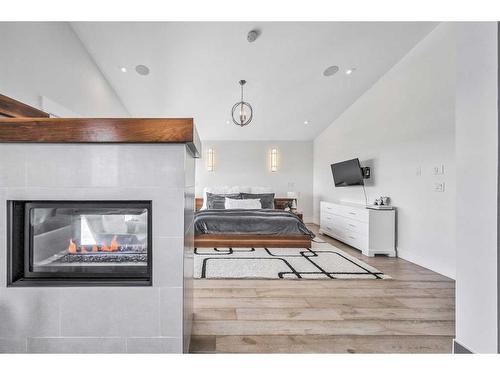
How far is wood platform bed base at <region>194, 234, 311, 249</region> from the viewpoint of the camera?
3.95 metres

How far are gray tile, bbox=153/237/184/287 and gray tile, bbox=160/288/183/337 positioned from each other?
0.04 m

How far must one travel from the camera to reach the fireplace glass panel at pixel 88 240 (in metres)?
1.25

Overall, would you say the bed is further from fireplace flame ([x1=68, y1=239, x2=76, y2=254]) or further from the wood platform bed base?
fireplace flame ([x1=68, y1=239, x2=76, y2=254])

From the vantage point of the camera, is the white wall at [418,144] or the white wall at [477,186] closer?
the white wall at [477,186]

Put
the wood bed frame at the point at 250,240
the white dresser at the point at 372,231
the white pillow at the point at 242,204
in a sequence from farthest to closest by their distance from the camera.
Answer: the white pillow at the point at 242,204 → the wood bed frame at the point at 250,240 → the white dresser at the point at 372,231

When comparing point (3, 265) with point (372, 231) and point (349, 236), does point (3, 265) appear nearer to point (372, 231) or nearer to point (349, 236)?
point (372, 231)

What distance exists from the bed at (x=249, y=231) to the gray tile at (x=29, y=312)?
276cm

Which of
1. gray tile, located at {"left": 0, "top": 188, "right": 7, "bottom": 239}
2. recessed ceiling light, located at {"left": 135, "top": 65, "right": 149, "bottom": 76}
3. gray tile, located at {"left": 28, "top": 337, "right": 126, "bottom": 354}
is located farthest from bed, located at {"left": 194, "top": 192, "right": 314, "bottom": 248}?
gray tile, located at {"left": 0, "top": 188, "right": 7, "bottom": 239}

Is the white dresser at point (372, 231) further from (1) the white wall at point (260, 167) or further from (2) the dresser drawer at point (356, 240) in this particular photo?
(1) the white wall at point (260, 167)

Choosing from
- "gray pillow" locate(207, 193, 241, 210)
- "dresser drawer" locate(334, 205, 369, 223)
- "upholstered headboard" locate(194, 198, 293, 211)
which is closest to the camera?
"dresser drawer" locate(334, 205, 369, 223)

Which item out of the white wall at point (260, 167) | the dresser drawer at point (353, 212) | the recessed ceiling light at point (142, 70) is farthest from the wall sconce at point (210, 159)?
the dresser drawer at point (353, 212)
